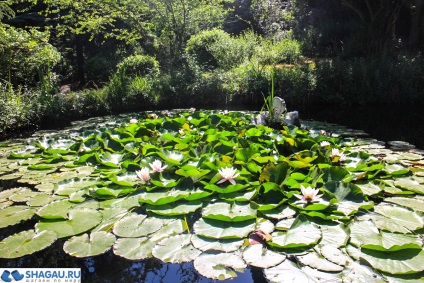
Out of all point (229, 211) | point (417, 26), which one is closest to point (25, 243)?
point (229, 211)

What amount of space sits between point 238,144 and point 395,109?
527cm

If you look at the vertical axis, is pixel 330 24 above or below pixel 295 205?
above

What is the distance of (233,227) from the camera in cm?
209

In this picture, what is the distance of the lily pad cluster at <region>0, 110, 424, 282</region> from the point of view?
71.4 inches

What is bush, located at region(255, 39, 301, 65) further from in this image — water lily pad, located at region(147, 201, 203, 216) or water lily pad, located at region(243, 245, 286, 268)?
water lily pad, located at region(243, 245, 286, 268)

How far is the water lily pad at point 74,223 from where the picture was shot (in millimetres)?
2197

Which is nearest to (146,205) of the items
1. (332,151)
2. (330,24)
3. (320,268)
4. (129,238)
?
(129,238)

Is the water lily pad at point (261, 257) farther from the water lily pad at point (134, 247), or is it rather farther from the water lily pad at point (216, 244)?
the water lily pad at point (134, 247)

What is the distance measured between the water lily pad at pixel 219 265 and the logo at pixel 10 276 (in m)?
1.01

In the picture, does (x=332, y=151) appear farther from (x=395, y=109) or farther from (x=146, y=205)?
(x=395, y=109)

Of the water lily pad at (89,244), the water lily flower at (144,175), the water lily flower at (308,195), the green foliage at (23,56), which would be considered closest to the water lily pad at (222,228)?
the water lily flower at (308,195)

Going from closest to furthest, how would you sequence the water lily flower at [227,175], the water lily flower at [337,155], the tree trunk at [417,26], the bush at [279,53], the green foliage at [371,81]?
the water lily flower at [227,175] < the water lily flower at [337,155] < the green foliage at [371,81] < the tree trunk at [417,26] < the bush at [279,53]

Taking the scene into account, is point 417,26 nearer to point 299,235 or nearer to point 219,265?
point 299,235

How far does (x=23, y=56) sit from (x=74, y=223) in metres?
7.32
